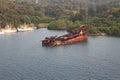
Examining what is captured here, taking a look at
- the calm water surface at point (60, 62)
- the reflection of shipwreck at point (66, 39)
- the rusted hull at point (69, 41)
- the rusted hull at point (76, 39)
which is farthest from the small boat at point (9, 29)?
the calm water surface at point (60, 62)

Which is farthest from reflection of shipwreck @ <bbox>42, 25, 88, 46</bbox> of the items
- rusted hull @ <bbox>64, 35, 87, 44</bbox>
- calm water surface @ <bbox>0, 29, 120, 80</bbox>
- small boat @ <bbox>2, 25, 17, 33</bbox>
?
small boat @ <bbox>2, 25, 17, 33</bbox>

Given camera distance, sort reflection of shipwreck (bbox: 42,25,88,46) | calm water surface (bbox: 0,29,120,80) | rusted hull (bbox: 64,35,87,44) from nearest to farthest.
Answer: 1. calm water surface (bbox: 0,29,120,80)
2. reflection of shipwreck (bbox: 42,25,88,46)
3. rusted hull (bbox: 64,35,87,44)

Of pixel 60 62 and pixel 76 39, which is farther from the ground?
pixel 76 39

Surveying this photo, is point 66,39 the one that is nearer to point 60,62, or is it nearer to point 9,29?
point 60,62

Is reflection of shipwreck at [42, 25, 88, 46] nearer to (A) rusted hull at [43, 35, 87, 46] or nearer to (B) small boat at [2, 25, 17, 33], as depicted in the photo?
(A) rusted hull at [43, 35, 87, 46]

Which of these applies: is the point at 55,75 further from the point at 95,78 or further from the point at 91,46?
the point at 91,46

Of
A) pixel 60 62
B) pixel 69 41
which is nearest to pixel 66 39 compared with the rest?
pixel 69 41

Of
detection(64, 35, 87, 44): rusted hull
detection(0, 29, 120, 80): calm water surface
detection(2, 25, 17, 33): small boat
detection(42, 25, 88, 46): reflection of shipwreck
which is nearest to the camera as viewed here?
detection(0, 29, 120, 80): calm water surface

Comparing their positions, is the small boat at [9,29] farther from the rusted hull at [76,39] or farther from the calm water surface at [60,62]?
the calm water surface at [60,62]
